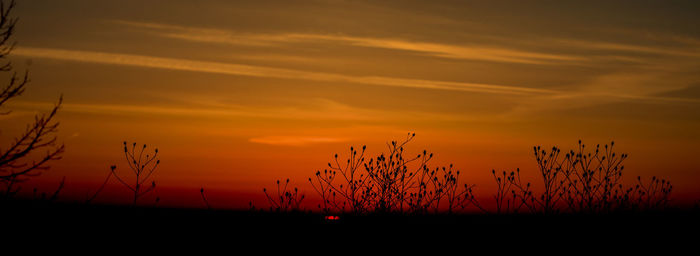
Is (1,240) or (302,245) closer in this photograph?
(1,240)

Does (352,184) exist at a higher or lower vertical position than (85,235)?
higher

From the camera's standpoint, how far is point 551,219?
46.6ft

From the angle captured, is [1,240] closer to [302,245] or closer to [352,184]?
[302,245]

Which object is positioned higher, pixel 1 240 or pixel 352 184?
pixel 352 184

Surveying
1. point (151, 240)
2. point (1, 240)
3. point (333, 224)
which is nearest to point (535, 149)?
point (333, 224)

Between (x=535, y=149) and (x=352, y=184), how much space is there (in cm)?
403

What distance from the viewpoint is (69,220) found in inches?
480

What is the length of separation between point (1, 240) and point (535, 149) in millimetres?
10399

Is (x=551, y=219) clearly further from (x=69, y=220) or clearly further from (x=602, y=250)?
(x=69, y=220)

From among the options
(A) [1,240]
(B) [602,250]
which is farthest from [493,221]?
(A) [1,240]

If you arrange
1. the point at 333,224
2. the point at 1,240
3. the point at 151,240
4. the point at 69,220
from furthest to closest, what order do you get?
the point at 333,224 < the point at 69,220 < the point at 151,240 < the point at 1,240

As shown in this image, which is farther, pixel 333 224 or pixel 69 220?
pixel 333 224

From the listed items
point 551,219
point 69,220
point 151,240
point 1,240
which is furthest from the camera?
point 551,219

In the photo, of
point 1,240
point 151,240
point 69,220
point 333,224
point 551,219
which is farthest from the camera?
point 551,219
